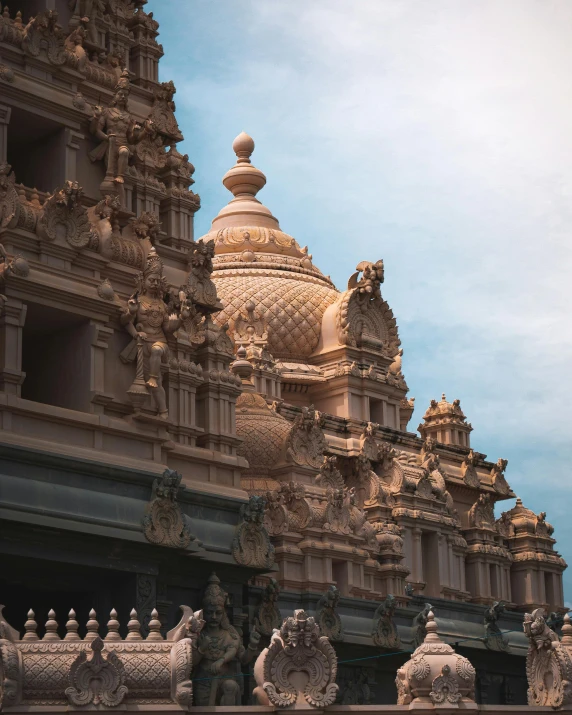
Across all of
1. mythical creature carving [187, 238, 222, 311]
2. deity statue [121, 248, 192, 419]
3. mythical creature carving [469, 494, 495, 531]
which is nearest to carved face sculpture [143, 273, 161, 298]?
deity statue [121, 248, 192, 419]

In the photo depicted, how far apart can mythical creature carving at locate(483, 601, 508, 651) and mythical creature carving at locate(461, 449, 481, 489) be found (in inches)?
363

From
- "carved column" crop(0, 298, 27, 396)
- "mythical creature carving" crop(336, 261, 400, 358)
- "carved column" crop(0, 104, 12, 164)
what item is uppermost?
"mythical creature carving" crop(336, 261, 400, 358)

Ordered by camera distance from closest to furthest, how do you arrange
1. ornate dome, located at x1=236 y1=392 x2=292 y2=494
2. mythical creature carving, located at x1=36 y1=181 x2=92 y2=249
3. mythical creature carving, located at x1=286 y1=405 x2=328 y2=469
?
mythical creature carving, located at x1=36 y1=181 x2=92 y2=249, ornate dome, located at x1=236 y1=392 x2=292 y2=494, mythical creature carving, located at x1=286 y1=405 x2=328 y2=469

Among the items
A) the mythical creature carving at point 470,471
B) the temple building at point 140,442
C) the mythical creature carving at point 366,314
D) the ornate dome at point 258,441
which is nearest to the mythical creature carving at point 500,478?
the mythical creature carving at point 470,471

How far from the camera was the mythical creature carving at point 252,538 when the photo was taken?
2919cm

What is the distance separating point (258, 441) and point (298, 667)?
18030mm

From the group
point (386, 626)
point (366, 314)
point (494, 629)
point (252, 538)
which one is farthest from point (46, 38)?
point (366, 314)

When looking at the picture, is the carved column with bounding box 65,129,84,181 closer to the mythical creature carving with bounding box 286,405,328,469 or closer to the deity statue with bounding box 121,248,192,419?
the deity statue with bounding box 121,248,192,419

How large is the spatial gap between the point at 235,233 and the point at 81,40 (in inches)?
783

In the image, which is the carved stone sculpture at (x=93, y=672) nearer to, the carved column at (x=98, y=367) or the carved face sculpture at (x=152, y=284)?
the carved column at (x=98, y=367)

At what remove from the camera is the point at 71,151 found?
101ft

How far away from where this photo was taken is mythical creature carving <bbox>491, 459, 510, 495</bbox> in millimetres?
53656

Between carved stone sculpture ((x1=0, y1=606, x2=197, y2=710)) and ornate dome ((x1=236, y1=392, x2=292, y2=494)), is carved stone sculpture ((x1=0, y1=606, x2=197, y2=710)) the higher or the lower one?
the lower one

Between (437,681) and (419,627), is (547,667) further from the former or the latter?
(419,627)
